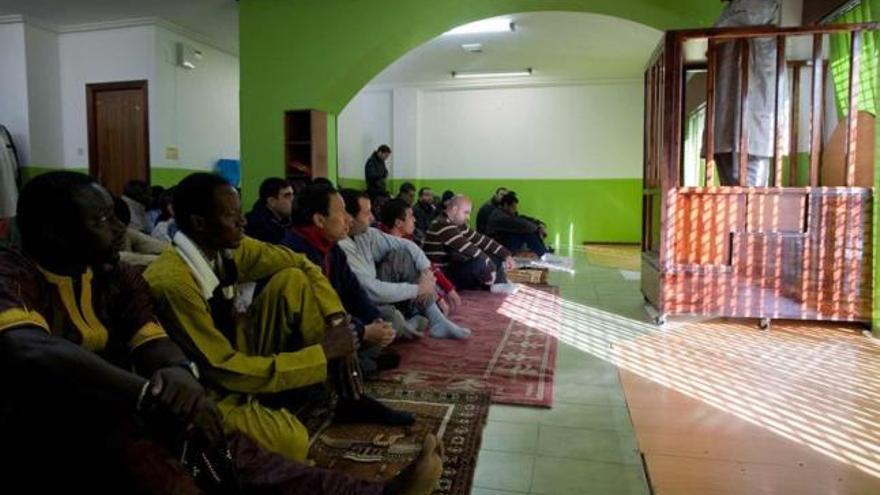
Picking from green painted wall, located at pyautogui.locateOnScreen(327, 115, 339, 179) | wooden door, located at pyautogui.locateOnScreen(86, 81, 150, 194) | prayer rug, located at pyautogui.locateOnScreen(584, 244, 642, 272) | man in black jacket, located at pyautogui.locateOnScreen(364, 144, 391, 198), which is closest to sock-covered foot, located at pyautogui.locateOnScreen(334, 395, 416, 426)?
green painted wall, located at pyautogui.locateOnScreen(327, 115, 339, 179)

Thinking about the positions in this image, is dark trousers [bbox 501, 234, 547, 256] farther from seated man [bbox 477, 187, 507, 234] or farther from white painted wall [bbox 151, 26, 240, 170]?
white painted wall [bbox 151, 26, 240, 170]

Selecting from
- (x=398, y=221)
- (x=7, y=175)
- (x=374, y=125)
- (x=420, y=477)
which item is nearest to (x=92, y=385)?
(x=420, y=477)

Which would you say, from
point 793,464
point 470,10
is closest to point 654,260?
point 793,464

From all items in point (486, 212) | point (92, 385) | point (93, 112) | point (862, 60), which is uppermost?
point (93, 112)

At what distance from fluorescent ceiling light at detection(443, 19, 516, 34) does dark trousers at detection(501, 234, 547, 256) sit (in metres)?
2.39

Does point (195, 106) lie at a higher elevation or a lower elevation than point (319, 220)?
higher

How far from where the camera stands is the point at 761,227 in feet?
11.9

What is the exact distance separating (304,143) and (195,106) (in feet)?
7.46

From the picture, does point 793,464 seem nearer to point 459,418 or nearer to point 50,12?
point 459,418

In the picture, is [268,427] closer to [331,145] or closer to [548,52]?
[331,145]

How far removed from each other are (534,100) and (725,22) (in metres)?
6.41

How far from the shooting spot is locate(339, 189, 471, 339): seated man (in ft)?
10.0

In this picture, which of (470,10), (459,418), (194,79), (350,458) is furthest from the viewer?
(194,79)

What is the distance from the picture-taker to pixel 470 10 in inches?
209
